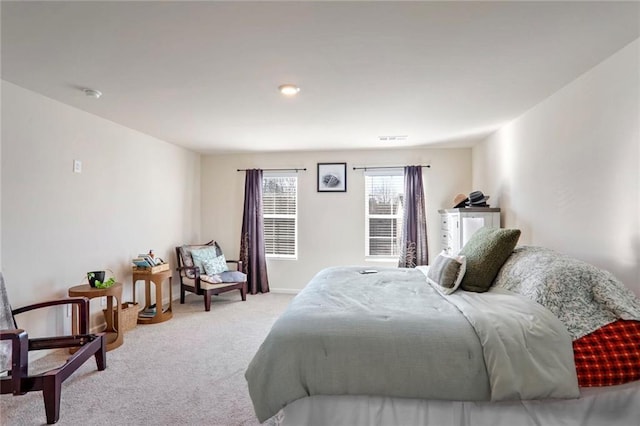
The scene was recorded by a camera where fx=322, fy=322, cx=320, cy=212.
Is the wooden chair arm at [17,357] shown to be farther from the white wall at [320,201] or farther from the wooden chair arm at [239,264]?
the white wall at [320,201]

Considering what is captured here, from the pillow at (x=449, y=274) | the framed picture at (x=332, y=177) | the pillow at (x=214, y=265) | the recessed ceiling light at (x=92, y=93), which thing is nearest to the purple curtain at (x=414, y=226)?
the framed picture at (x=332, y=177)

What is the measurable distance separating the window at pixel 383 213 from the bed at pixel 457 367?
3359 mm

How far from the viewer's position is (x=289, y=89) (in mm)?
2604

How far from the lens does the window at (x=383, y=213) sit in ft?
16.9

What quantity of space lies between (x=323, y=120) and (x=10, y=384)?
3193 millimetres

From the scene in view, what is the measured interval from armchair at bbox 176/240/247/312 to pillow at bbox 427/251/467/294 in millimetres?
2950

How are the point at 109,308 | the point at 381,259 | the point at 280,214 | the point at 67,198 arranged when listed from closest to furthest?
1. the point at 67,198
2. the point at 109,308
3. the point at 381,259
4. the point at 280,214

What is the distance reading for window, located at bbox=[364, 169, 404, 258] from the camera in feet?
16.9

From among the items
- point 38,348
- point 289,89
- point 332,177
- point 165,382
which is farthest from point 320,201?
point 38,348

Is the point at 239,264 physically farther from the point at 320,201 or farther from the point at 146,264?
the point at 320,201

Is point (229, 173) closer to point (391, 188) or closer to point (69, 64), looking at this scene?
point (391, 188)

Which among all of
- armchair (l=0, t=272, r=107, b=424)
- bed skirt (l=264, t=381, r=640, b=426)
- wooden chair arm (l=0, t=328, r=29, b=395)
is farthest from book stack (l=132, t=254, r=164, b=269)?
bed skirt (l=264, t=381, r=640, b=426)

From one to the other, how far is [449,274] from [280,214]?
3508mm

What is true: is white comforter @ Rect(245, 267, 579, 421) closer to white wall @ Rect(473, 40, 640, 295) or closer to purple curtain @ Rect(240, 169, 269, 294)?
white wall @ Rect(473, 40, 640, 295)
